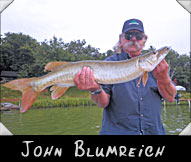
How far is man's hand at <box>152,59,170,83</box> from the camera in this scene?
1527 millimetres

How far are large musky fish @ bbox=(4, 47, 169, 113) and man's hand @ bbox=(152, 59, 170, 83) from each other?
43 mm

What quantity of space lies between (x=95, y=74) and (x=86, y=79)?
0.09m

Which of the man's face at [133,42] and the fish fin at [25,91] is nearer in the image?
the fish fin at [25,91]

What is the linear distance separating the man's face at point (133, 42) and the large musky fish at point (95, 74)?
0.85 ft

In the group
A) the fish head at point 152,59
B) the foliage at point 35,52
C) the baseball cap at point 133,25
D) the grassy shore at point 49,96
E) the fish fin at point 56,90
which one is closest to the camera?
the fish head at point 152,59

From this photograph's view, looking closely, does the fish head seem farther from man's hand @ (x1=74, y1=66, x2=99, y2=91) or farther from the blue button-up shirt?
man's hand @ (x1=74, y1=66, x2=99, y2=91)

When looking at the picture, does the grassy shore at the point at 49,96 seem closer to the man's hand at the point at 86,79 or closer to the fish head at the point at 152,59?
the man's hand at the point at 86,79

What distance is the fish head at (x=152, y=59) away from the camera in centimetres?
149

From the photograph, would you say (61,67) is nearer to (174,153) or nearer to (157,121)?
(157,121)

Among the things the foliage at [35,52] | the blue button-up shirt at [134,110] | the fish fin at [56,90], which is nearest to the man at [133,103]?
the blue button-up shirt at [134,110]

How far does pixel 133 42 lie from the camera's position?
5.82 feet

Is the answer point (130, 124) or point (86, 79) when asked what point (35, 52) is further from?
point (130, 124)

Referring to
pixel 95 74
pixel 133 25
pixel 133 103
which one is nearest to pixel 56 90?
pixel 95 74

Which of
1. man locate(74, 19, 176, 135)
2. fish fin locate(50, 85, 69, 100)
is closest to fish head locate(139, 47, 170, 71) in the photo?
man locate(74, 19, 176, 135)
